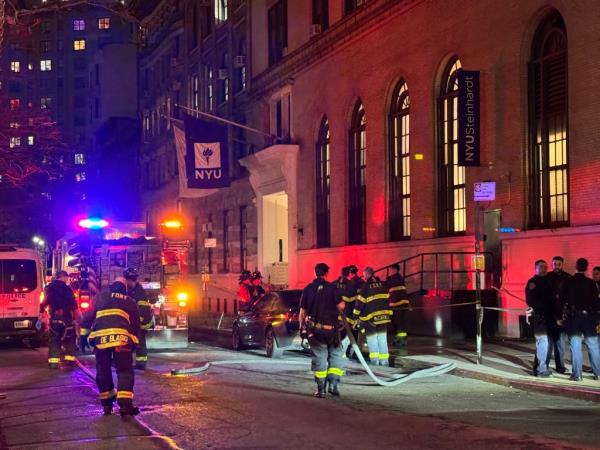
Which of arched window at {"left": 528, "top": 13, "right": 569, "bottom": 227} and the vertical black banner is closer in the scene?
arched window at {"left": 528, "top": 13, "right": 569, "bottom": 227}

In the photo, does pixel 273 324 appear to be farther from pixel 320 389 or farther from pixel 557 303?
pixel 557 303

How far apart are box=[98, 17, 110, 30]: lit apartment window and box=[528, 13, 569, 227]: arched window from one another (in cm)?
9507

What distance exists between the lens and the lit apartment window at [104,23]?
10794 centimetres

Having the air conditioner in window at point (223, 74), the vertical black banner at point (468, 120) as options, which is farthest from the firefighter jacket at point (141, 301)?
the air conditioner in window at point (223, 74)

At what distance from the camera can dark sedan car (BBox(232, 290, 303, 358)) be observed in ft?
56.5

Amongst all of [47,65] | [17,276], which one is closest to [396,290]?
[17,276]

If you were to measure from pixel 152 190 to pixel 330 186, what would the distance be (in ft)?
92.1

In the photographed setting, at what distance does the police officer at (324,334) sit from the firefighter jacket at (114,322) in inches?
99.9

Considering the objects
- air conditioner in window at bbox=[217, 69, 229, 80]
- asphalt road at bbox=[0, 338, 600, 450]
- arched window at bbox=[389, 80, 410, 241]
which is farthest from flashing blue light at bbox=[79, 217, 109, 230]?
air conditioner in window at bbox=[217, 69, 229, 80]

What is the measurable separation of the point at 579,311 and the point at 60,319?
29.9 feet

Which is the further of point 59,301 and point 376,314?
point 59,301

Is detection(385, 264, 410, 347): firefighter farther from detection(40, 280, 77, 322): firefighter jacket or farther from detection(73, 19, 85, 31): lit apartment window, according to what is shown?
detection(73, 19, 85, 31): lit apartment window

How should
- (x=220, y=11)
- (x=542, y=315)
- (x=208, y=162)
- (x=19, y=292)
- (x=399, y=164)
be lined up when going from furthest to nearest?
(x=220, y=11) < (x=208, y=162) < (x=399, y=164) < (x=19, y=292) < (x=542, y=315)

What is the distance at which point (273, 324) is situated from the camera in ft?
57.2
